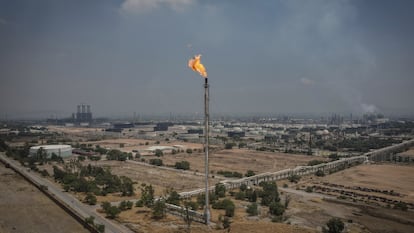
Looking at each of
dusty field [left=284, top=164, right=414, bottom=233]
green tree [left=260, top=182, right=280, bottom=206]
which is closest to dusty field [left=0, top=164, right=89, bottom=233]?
green tree [left=260, top=182, right=280, bottom=206]

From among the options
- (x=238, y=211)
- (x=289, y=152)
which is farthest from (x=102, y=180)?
(x=289, y=152)

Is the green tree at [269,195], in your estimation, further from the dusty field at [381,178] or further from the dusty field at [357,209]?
the dusty field at [381,178]

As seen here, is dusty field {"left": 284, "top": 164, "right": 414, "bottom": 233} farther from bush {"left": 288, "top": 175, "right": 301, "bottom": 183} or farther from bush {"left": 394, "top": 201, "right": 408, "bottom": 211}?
bush {"left": 288, "top": 175, "right": 301, "bottom": 183}

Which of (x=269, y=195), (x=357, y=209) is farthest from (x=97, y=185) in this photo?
(x=357, y=209)

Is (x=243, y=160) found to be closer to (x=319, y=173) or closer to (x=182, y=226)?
(x=319, y=173)

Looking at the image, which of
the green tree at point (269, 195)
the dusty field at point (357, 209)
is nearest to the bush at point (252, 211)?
the dusty field at point (357, 209)
